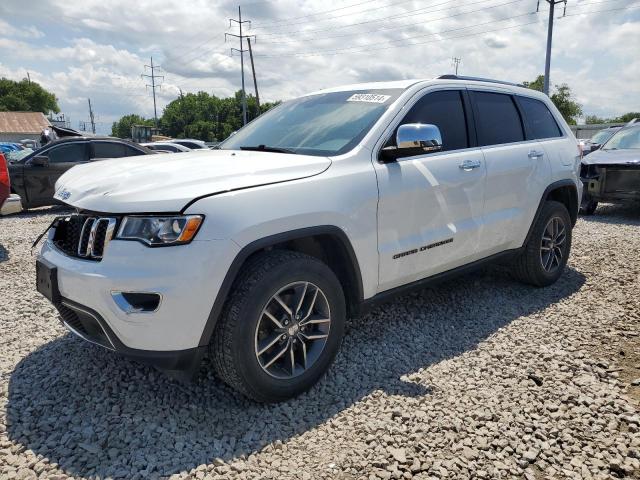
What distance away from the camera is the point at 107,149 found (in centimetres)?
1020

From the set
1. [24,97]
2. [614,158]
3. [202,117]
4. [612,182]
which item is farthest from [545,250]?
[24,97]

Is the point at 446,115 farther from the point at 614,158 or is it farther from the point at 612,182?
the point at 614,158

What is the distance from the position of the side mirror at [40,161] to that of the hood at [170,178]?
290 inches

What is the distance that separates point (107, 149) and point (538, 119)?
8.60m

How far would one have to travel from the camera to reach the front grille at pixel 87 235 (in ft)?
7.80

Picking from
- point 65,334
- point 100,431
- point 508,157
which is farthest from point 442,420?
point 65,334

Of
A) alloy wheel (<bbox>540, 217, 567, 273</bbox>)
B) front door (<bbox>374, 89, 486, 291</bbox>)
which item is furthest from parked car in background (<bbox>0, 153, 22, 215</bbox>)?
alloy wheel (<bbox>540, 217, 567, 273</bbox>)

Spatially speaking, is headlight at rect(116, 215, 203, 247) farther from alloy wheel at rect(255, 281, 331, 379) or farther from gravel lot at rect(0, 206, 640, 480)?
gravel lot at rect(0, 206, 640, 480)

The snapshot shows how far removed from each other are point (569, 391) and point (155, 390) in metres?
2.43

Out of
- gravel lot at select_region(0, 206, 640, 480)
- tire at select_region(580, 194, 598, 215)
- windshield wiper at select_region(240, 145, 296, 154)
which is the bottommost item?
gravel lot at select_region(0, 206, 640, 480)

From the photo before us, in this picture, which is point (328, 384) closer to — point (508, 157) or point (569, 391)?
Result: point (569, 391)

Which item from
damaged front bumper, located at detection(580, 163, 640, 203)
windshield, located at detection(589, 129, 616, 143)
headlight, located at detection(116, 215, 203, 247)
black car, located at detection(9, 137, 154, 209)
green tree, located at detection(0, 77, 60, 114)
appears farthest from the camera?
green tree, located at detection(0, 77, 60, 114)

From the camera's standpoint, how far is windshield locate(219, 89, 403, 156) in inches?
124

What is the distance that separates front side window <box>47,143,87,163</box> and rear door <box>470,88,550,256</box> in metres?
8.60
